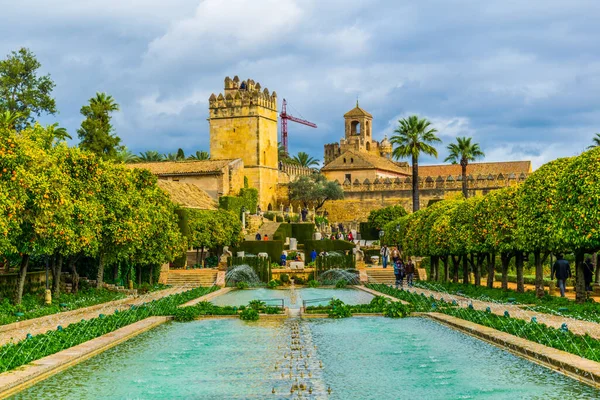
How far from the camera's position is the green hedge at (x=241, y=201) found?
61.4 metres

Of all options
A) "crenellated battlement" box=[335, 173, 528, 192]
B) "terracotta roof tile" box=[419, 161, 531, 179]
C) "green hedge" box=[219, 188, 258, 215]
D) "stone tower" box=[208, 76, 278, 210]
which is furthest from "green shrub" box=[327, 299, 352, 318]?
"terracotta roof tile" box=[419, 161, 531, 179]

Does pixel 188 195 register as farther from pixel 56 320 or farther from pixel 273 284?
pixel 56 320

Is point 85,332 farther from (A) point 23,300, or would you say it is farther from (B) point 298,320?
(A) point 23,300

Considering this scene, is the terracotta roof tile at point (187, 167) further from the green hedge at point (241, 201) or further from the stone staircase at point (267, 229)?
the stone staircase at point (267, 229)

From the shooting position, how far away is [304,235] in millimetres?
59094

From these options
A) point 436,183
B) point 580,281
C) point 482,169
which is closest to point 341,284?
point 580,281

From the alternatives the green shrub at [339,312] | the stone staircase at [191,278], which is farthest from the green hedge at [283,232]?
the green shrub at [339,312]

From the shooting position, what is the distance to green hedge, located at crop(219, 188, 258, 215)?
6138 cm

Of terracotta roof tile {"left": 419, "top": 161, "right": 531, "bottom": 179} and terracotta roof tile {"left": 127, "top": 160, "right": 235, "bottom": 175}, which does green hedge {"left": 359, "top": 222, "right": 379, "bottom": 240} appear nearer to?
Answer: terracotta roof tile {"left": 127, "top": 160, "right": 235, "bottom": 175}

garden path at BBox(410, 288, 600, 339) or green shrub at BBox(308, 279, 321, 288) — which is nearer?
garden path at BBox(410, 288, 600, 339)

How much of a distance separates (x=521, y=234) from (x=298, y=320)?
719cm

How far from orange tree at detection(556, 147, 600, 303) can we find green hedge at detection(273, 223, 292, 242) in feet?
114

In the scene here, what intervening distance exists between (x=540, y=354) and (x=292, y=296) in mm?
18237

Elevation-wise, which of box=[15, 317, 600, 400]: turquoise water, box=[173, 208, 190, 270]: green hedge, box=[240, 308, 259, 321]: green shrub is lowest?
box=[15, 317, 600, 400]: turquoise water
